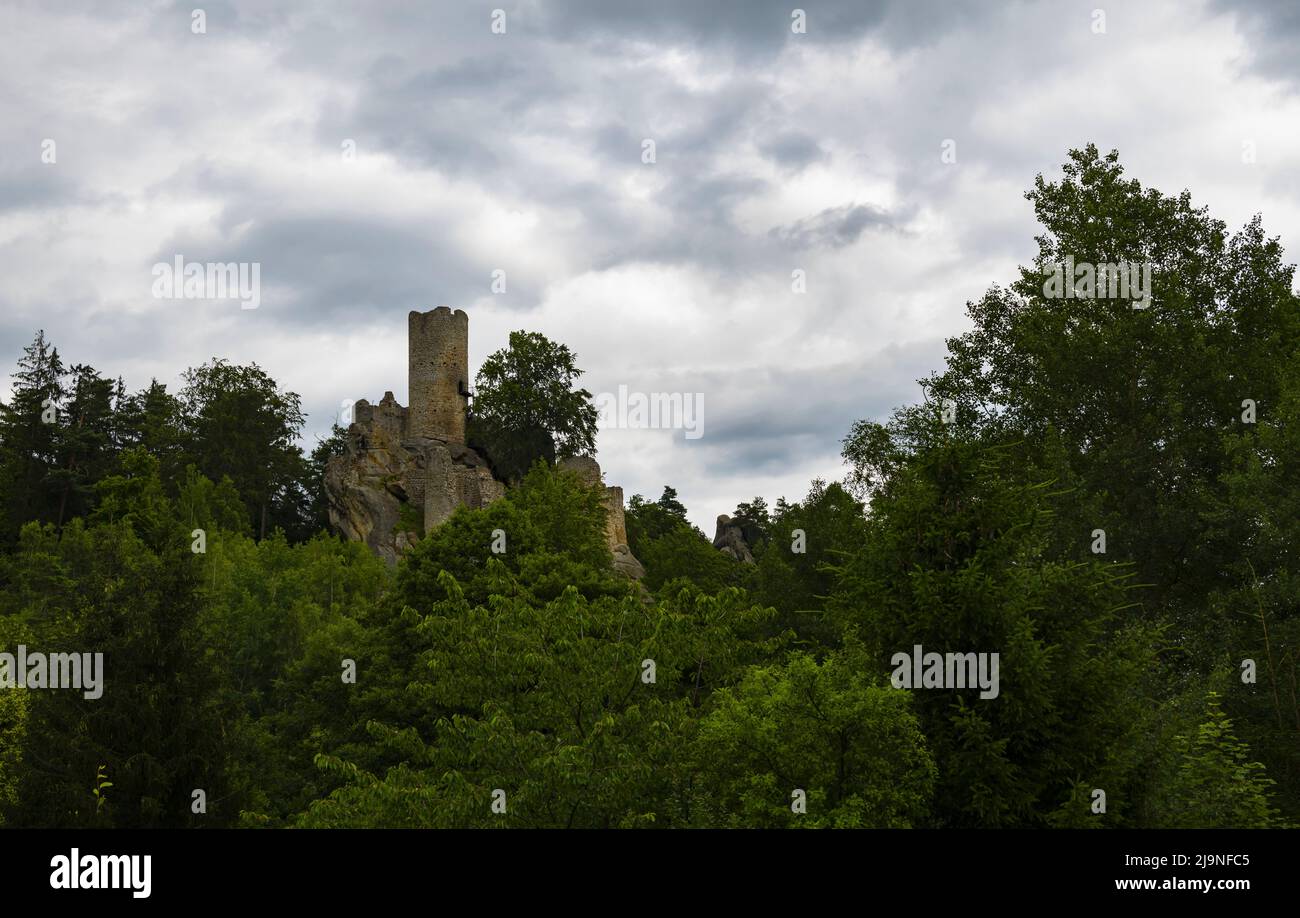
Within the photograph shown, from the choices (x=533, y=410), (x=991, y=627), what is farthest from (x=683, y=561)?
(x=991, y=627)

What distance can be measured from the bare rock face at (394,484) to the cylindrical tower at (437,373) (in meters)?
1.62

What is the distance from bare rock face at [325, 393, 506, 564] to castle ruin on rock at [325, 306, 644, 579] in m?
0.04

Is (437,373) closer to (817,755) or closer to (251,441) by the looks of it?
(251,441)

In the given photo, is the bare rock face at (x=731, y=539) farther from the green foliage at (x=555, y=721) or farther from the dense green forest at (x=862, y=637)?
the green foliage at (x=555, y=721)

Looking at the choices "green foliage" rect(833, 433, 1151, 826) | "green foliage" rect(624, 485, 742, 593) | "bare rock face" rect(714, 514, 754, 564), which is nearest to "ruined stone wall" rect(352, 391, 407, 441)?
"green foliage" rect(624, 485, 742, 593)

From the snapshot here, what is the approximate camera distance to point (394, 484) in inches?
2185

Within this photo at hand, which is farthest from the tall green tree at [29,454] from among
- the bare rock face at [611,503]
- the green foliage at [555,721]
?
the green foliage at [555,721]
